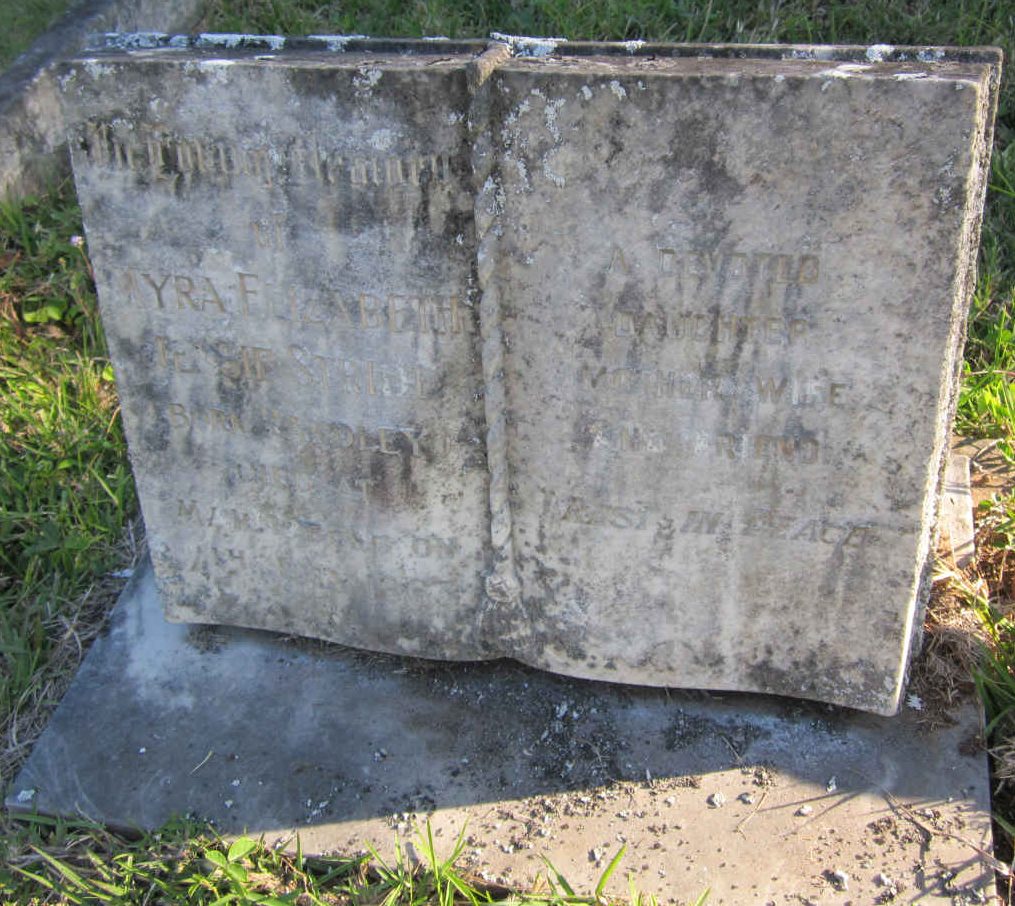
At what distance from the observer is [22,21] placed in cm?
501

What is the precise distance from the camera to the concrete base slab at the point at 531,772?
213 centimetres

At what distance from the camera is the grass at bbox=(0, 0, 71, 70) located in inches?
193

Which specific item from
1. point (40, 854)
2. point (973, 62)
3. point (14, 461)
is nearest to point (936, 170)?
point (973, 62)

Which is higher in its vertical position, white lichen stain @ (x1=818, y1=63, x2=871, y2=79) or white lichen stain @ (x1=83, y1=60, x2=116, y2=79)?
white lichen stain @ (x1=83, y1=60, x2=116, y2=79)

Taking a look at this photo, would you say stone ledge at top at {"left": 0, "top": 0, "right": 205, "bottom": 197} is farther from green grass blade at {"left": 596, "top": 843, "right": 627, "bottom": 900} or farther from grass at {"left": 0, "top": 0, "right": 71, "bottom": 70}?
green grass blade at {"left": 596, "top": 843, "right": 627, "bottom": 900}

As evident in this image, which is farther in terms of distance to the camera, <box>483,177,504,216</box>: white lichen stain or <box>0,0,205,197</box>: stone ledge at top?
<box>0,0,205,197</box>: stone ledge at top

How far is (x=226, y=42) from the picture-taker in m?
2.23

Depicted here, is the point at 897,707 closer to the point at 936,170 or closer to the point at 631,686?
the point at 631,686

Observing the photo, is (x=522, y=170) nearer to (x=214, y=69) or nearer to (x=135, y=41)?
(x=214, y=69)

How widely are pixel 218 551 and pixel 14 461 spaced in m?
1.07

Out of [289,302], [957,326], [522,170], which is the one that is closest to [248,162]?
[289,302]

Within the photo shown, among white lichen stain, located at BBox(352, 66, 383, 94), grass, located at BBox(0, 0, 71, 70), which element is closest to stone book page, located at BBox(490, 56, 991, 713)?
white lichen stain, located at BBox(352, 66, 383, 94)

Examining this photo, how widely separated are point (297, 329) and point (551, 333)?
52 cm

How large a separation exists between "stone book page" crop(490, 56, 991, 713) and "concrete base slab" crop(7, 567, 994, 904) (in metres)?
0.12
